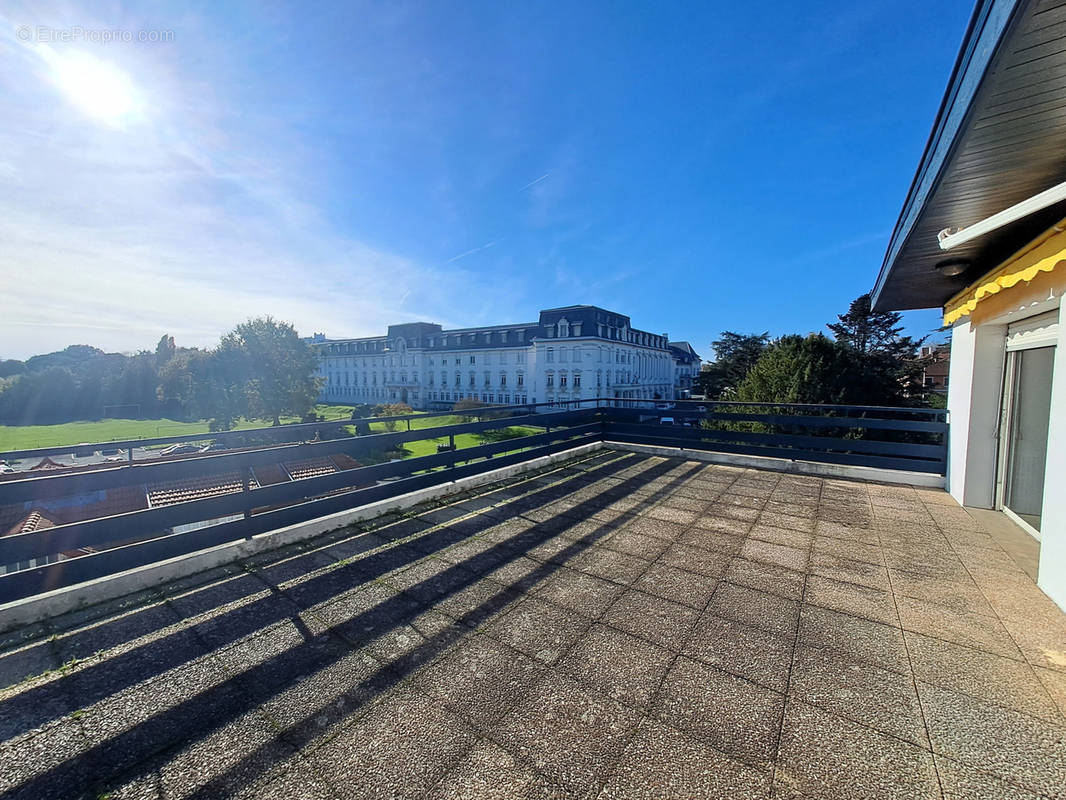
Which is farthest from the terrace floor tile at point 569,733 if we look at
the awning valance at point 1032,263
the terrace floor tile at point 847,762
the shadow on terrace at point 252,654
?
the awning valance at point 1032,263

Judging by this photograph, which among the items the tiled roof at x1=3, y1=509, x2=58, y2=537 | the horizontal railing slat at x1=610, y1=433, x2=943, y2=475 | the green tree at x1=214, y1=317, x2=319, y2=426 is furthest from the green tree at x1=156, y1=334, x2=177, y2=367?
the horizontal railing slat at x1=610, y1=433, x2=943, y2=475

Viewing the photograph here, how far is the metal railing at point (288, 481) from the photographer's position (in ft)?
6.97

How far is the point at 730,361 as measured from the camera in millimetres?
33219

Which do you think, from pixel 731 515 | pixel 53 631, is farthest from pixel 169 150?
pixel 731 515

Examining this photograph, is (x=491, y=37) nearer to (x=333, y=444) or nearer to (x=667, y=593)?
(x=333, y=444)

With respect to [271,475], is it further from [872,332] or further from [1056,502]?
[872,332]

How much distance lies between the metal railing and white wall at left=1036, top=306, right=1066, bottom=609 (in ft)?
8.94

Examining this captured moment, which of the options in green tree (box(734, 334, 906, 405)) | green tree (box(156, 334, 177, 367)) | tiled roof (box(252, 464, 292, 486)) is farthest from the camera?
green tree (box(156, 334, 177, 367))

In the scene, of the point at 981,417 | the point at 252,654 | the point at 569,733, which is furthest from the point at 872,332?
the point at 252,654

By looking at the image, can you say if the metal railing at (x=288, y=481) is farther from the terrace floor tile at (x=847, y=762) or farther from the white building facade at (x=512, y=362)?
the white building facade at (x=512, y=362)

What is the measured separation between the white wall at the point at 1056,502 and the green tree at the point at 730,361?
28.3 meters

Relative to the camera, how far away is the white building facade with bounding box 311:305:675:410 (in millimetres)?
37344

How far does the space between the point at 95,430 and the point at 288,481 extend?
6170 centimetres

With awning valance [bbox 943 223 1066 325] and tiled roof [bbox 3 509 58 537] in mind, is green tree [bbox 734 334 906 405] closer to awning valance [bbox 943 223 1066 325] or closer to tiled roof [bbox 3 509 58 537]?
awning valance [bbox 943 223 1066 325]
